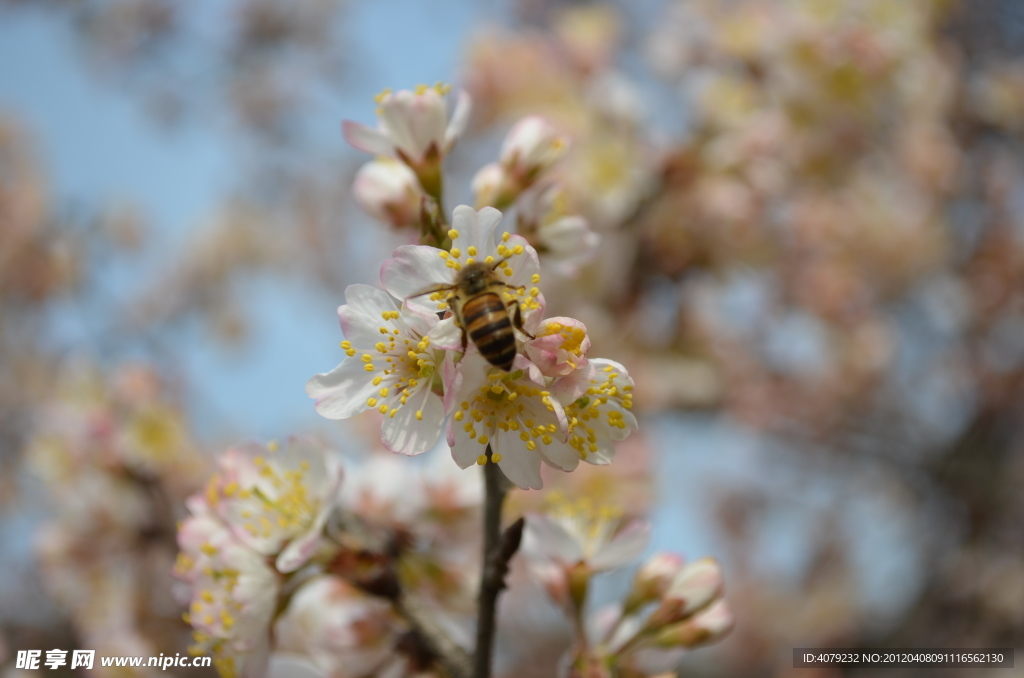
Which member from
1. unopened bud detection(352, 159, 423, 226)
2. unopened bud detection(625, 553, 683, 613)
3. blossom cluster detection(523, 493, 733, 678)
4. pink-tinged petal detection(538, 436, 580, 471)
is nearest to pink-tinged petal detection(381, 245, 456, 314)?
pink-tinged petal detection(538, 436, 580, 471)

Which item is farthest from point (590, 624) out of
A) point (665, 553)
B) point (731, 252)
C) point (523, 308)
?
point (731, 252)

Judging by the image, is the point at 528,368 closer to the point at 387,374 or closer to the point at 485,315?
the point at 485,315

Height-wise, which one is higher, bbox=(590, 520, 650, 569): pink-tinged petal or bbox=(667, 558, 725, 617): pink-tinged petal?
bbox=(590, 520, 650, 569): pink-tinged petal

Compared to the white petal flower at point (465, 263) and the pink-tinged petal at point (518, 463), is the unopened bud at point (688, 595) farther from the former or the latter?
the white petal flower at point (465, 263)

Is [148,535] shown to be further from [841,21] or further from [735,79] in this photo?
[841,21]

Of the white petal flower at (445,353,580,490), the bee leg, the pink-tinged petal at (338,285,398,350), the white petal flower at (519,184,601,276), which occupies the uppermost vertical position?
the white petal flower at (519,184,601,276)

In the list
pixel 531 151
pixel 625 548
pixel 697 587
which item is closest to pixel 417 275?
pixel 531 151

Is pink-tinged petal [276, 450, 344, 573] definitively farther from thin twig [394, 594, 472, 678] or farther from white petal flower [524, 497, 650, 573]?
white petal flower [524, 497, 650, 573]
